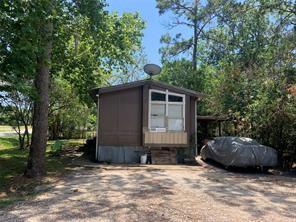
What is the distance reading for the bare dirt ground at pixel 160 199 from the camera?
6.58 m

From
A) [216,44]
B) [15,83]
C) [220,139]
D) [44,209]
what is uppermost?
[216,44]

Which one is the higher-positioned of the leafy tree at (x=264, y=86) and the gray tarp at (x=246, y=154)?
the leafy tree at (x=264, y=86)

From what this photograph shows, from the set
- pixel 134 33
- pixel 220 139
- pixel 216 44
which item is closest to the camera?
pixel 220 139

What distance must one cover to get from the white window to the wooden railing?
25 centimetres

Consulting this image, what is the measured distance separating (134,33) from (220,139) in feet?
28.9

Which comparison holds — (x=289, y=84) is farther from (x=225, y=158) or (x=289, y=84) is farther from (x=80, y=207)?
(x=80, y=207)

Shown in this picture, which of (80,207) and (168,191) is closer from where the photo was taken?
(80,207)

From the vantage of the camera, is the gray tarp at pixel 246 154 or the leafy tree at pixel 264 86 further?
the leafy tree at pixel 264 86

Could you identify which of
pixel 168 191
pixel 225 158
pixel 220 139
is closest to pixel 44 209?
pixel 168 191

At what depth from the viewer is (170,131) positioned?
16312 mm

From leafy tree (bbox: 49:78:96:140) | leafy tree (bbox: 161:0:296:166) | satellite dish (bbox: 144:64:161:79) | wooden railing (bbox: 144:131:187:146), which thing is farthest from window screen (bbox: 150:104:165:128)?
leafy tree (bbox: 49:78:96:140)

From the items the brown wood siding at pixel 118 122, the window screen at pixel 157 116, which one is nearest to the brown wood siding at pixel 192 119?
the window screen at pixel 157 116

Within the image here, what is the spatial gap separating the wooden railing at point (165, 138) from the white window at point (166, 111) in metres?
0.25

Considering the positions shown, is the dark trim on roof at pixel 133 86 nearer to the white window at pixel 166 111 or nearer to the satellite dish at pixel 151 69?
the white window at pixel 166 111
